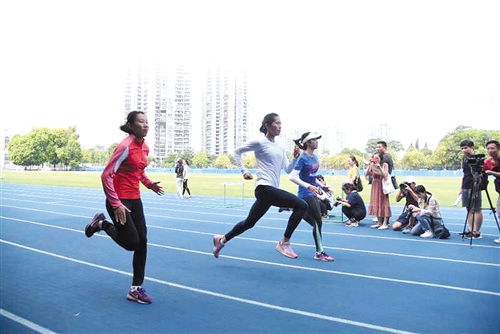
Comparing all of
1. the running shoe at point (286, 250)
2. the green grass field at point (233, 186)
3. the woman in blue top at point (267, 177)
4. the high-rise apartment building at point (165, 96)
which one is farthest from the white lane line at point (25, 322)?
the high-rise apartment building at point (165, 96)

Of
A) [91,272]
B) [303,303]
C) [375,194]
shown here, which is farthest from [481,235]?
[91,272]

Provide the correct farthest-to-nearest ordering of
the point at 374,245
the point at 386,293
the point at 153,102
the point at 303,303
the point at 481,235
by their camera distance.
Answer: the point at 153,102 → the point at 481,235 → the point at 374,245 → the point at 386,293 → the point at 303,303

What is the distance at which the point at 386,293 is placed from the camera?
3.89 m

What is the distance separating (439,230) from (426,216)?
31 cm

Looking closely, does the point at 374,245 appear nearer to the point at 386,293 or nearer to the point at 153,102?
the point at 386,293

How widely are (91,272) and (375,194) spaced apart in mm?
5880

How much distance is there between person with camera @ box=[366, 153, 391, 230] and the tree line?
6.03 m

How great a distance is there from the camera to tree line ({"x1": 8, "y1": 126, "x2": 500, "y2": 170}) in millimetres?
28072

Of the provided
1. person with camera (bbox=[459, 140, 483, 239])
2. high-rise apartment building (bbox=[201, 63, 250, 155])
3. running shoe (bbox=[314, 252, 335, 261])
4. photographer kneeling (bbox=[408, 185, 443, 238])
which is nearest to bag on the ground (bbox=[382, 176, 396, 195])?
photographer kneeling (bbox=[408, 185, 443, 238])

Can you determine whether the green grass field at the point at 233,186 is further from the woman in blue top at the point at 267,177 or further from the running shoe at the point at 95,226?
the running shoe at the point at 95,226

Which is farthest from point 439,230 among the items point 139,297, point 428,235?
point 139,297

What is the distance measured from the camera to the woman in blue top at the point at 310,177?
17.4ft

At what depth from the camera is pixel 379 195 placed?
8.41 m

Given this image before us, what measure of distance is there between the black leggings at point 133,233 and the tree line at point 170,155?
38.9ft
